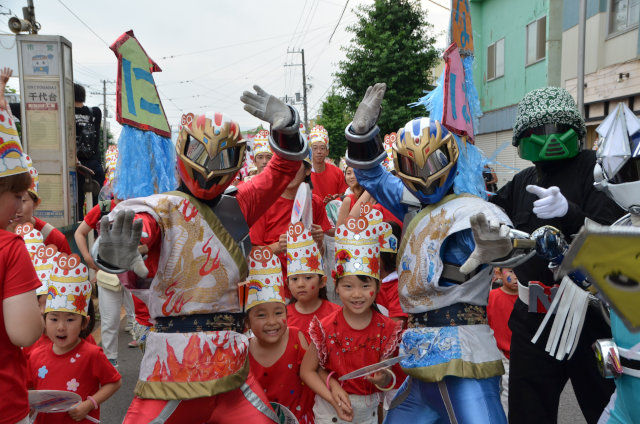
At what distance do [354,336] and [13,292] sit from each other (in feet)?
5.79

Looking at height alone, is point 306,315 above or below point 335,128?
below

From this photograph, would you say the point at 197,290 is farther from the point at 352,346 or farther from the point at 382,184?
the point at 382,184

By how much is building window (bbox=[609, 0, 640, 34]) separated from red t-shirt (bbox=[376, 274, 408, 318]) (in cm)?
1027

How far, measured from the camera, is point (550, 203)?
8.34 feet

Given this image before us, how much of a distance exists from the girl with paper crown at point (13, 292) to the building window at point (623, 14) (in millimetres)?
12423

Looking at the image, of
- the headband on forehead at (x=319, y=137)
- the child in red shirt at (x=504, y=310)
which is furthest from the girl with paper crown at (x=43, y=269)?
the headband on forehead at (x=319, y=137)

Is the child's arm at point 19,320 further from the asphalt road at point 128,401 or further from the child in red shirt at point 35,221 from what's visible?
the asphalt road at point 128,401

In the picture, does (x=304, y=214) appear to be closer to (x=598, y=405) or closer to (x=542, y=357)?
(x=542, y=357)

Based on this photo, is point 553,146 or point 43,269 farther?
point 43,269

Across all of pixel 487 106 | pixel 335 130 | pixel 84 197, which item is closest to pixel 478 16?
pixel 487 106

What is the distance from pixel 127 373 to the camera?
5293 millimetres

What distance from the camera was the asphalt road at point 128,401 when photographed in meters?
4.23

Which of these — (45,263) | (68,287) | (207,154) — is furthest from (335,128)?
(207,154)

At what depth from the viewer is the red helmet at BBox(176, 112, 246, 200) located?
2738mm
